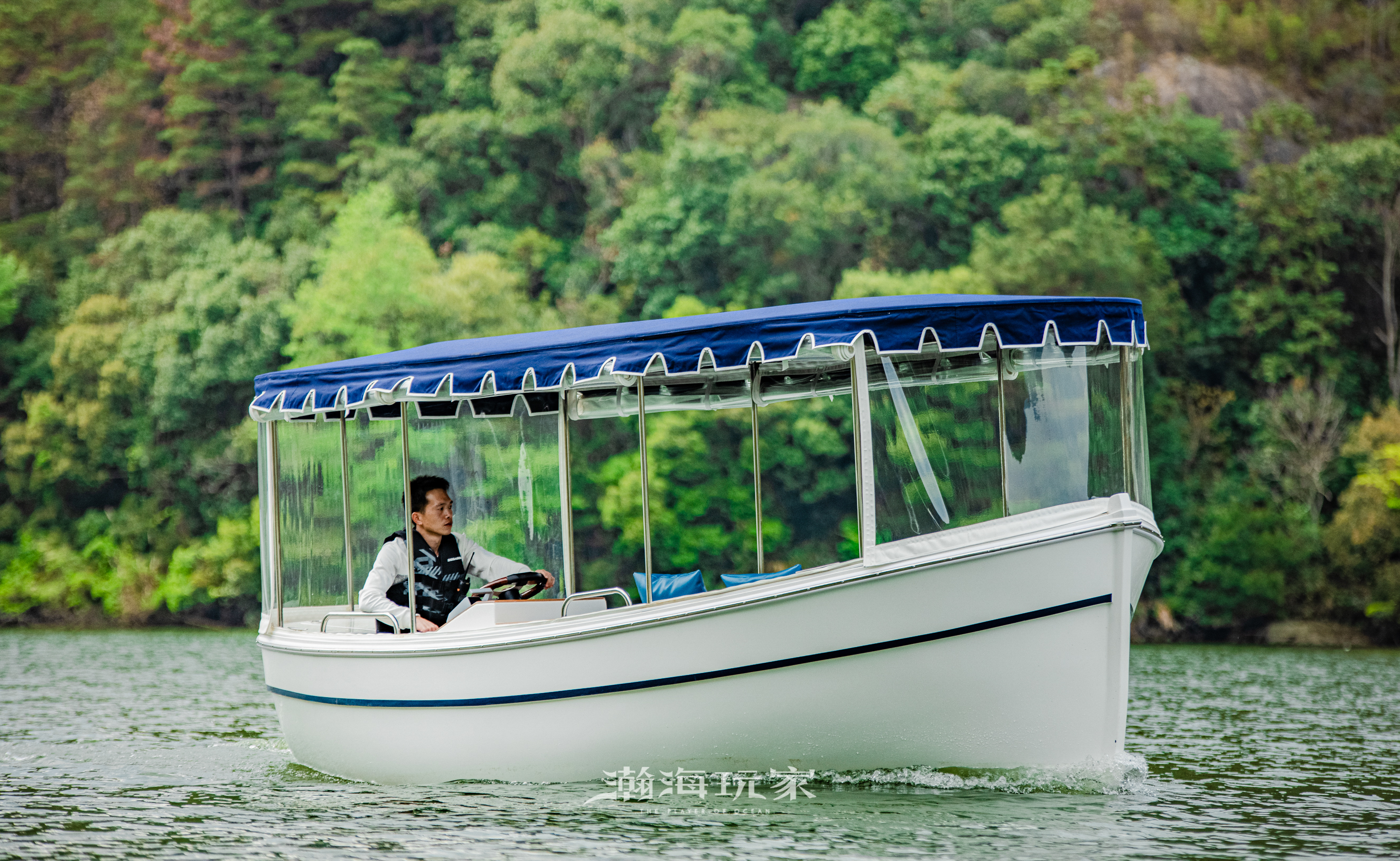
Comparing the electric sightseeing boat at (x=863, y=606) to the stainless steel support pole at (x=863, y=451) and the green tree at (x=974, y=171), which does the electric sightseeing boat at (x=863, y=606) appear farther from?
the green tree at (x=974, y=171)

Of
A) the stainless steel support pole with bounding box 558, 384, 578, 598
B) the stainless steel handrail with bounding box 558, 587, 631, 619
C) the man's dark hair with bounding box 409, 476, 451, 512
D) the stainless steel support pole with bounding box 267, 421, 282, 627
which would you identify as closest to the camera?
the stainless steel handrail with bounding box 558, 587, 631, 619

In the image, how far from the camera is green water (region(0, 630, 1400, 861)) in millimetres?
8219

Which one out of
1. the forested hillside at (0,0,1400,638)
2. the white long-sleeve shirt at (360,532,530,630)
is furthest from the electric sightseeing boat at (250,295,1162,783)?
the forested hillside at (0,0,1400,638)

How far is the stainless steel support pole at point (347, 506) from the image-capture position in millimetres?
11789

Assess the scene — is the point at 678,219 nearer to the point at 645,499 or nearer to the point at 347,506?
the point at 347,506

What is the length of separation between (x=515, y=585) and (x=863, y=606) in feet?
9.18

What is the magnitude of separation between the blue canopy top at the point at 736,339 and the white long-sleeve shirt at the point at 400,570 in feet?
3.93

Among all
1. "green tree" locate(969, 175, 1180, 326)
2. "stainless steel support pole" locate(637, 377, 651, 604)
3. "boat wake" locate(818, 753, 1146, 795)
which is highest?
"green tree" locate(969, 175, 1180, 326)

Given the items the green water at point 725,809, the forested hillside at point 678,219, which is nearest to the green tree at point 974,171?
the forested hillside at point 678,219

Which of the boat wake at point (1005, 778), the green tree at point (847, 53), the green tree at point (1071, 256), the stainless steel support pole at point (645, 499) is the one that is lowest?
the boat wake at point (1005, 778)

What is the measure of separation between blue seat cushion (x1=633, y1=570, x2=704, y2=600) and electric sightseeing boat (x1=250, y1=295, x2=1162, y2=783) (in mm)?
87

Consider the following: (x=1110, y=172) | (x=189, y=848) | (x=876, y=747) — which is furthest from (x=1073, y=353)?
(x=1110, y=172)

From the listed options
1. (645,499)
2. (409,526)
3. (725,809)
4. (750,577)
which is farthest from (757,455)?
(725,809)

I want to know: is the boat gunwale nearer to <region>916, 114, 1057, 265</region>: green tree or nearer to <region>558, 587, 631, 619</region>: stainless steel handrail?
<region>558, 587, 631, 619</region>: stainless steel handrail
